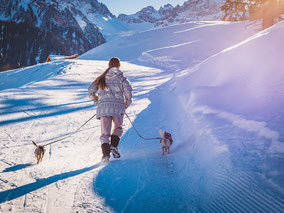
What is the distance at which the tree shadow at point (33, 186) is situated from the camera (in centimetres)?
196

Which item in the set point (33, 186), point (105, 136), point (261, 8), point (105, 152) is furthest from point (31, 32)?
point (33, 186)

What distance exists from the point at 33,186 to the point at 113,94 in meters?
1.70

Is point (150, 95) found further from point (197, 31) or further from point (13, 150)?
point (197, 31)

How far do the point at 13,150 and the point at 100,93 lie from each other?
1854mm

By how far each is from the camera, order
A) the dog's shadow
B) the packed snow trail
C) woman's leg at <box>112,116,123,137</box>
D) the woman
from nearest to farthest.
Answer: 1. the packed snow trail
2. the dog's shadow
3. the woman
4. woman's leg at <box>112,116,123,137</box>

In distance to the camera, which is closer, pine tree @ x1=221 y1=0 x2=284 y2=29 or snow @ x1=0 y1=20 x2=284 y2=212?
snow @ x1=0 y1=20 x2=284 y2=212

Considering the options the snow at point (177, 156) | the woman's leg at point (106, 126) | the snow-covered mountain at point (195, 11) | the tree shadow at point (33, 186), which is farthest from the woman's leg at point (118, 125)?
the snow-covered mountain at point (195, 11)

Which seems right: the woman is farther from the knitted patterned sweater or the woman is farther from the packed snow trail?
the packed snow trail

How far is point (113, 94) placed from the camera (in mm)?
3074

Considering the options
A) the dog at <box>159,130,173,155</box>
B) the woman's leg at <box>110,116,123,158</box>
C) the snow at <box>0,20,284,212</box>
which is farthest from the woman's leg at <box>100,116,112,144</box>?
the dog at <box>159,130,173,155</box>

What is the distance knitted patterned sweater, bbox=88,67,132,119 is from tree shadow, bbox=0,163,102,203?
0.95 metres

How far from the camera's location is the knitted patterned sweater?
9.89 ft

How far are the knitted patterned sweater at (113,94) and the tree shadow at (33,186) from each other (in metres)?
0.95

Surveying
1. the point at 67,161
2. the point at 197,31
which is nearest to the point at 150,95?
the point at 67,161
